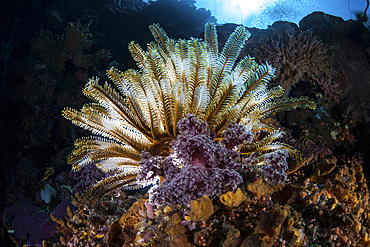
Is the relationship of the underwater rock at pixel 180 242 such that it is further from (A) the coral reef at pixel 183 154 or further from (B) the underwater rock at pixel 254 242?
(B) the underwater rock at pixel 254 242

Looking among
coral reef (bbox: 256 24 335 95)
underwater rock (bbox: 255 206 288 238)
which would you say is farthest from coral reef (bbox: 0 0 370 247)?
coral reef (bbox: 256 24 335 95)

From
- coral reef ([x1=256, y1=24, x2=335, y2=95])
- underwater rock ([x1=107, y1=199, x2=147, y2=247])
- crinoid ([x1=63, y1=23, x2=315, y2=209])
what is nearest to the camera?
crinoid ([x1=63, y1=23, x2=315, y2=209])

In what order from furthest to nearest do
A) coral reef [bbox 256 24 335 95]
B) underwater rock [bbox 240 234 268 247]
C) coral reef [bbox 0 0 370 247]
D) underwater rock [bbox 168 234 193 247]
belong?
coral reef [bbox 256 24 335 95], coral reef [bbox 0 0 370 247], underwater rock [bbox 168 234 193 247], underwater rock [bbox 240 234 268 247]

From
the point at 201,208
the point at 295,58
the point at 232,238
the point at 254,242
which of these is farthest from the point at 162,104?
the point at 295,58

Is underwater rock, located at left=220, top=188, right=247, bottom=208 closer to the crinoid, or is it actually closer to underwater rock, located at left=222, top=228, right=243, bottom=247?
underwater rock, located at left=222, top=228, right=243, bottom=247

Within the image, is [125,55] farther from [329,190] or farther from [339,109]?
[329,190]

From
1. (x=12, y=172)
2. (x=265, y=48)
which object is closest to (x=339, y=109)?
(x=265, y=48)

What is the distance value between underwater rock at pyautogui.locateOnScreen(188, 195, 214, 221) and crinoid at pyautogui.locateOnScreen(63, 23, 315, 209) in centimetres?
103

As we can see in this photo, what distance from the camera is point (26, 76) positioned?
691 centimetres

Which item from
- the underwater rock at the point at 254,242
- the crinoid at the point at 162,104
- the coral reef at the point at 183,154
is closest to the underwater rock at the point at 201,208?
the coral reef at the point at 183,154

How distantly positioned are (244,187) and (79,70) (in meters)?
7.03

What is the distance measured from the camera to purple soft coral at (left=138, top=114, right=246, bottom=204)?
2.08m

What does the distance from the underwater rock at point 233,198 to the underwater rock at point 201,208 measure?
0.54 feet

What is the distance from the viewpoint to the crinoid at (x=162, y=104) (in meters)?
2.68
